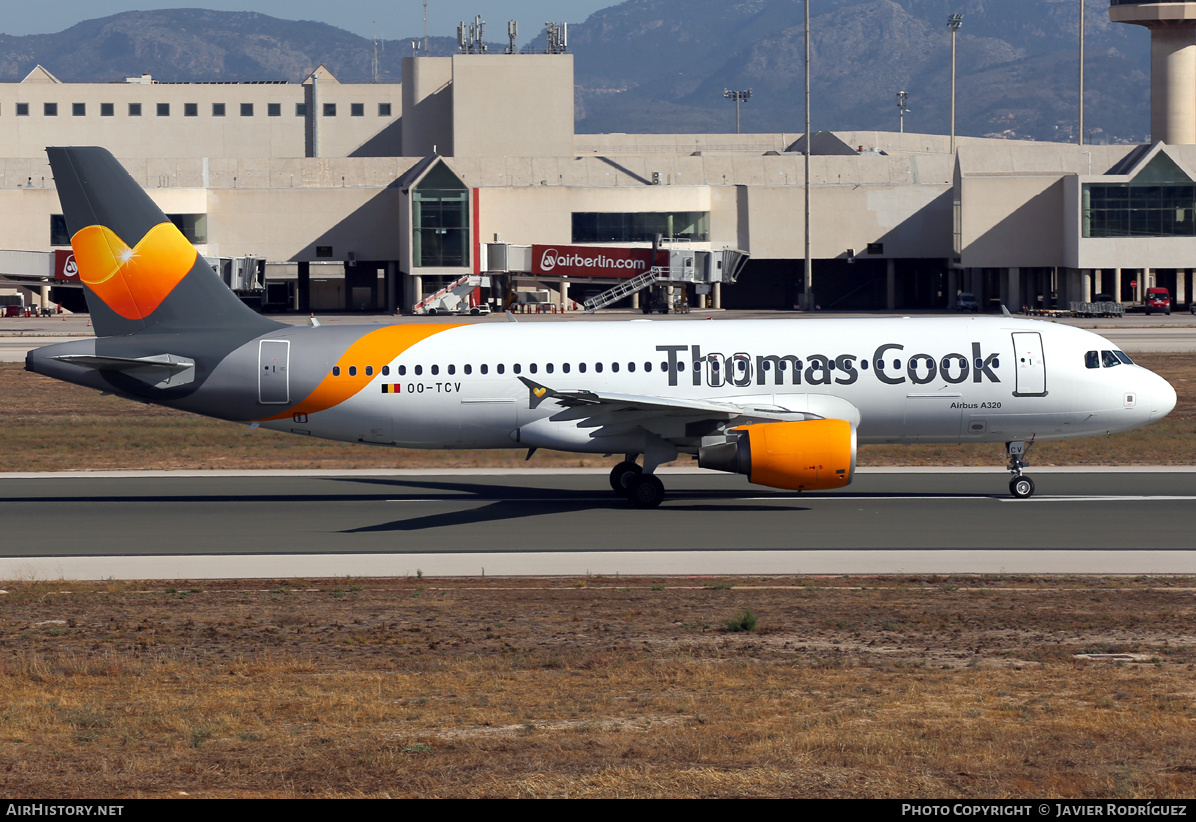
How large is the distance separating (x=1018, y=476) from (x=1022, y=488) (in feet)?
1.15

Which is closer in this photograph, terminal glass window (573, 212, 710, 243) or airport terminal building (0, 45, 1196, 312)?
airport terminal building (0, 45, 1196, 312)

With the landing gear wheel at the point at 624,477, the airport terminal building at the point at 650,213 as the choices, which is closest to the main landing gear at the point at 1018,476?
the landing gear wheel at the point at 624,477

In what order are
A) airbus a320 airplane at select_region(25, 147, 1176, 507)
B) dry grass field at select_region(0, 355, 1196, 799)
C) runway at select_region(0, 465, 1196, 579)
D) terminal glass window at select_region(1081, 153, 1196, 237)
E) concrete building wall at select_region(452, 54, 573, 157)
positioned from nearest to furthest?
dry grass field at select_region(0, 355, 1196, 799)
runway at select_region(0, 465, 1196, 579)
airbus a320 airplane at select_region(25, 147, 1176, 507)
terminal glass window at select_region(1081, 153, 1196, 237)
concrete building wall at select_region(452, 54, 573, 157)

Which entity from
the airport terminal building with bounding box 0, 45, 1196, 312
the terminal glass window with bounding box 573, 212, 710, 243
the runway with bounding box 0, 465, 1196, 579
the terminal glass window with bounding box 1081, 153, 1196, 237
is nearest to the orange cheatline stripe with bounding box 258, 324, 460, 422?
the runway with bounding box 0, 465, 1196, 579

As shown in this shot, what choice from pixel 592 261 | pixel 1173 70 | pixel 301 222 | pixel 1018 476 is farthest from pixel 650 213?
pixel 1018 476

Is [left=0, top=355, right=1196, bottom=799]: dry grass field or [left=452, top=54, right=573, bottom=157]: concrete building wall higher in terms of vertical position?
[left=452, top=54, right=573, bottom=157]: concrete building wall

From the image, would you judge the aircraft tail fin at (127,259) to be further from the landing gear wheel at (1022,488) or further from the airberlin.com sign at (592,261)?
the airberlin.com sign at (592,261)

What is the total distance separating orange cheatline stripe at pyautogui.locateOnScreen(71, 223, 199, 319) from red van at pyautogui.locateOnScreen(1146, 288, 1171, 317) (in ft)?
301

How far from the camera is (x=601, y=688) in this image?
639 inches

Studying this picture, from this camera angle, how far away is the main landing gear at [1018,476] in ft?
105

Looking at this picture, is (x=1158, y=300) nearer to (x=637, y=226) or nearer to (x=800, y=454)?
(x=637, y=226)

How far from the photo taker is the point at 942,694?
1570 centimetres

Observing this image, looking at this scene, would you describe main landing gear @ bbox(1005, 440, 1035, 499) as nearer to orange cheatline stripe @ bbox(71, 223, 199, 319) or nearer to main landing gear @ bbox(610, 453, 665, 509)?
main landing gear @ bbox(610, 453, 665, 509)

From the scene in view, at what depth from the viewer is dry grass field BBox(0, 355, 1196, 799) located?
12164 mm
